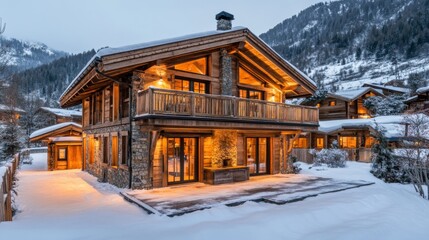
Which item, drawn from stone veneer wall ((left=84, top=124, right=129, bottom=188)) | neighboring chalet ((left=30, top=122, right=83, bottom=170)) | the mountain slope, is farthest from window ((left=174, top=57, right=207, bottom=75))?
the mountain slope

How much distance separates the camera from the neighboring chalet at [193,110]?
11.4 meters

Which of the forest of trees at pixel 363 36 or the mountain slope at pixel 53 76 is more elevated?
the forest of trees at pixel 363 36

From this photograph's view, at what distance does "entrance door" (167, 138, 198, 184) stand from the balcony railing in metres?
2.02

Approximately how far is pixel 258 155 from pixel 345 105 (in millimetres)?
17685

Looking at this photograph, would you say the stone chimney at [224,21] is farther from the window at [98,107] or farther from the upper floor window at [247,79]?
the window at [98,107]

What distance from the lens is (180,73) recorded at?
1328 cm

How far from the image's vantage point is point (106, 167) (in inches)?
584

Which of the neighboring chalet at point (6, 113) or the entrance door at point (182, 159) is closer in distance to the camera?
the entrance door at point (182, 159)

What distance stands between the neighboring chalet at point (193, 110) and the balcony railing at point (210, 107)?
4 centimetres

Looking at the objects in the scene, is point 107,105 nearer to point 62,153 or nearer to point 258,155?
point 258,155

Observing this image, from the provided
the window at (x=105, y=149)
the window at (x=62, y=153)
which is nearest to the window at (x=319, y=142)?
the window at (x=105, y=149)

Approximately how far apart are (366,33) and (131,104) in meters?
125

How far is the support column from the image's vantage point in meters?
14.6

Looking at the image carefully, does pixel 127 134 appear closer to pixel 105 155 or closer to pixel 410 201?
pixel 105 155
